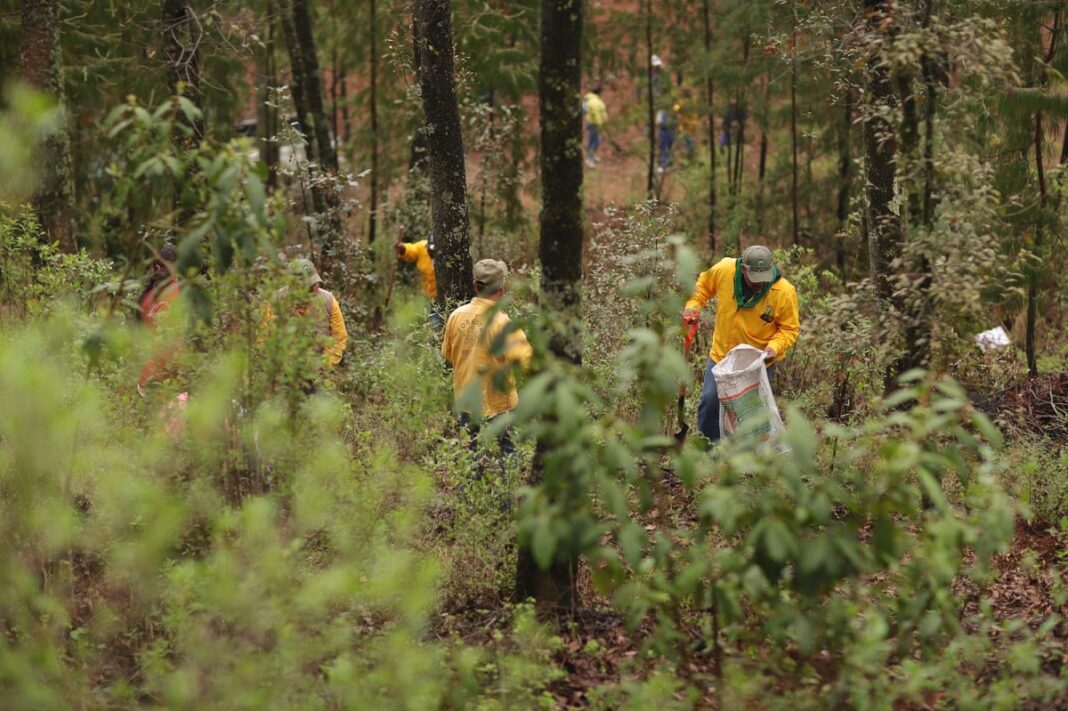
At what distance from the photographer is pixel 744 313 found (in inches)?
326

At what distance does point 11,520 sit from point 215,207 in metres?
1.92

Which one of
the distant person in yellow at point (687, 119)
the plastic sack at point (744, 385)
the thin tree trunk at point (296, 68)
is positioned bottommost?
the plastic sack at point (744, 385)

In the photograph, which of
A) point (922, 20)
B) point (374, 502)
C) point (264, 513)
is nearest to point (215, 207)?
point (264, 513)

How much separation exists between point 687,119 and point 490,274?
15.2 metres

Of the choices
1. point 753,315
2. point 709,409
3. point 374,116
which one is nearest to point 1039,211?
point 753,315

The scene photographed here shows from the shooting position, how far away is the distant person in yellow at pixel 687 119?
755 inches

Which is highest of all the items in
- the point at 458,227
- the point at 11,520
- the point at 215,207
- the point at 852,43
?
the point at 852,43

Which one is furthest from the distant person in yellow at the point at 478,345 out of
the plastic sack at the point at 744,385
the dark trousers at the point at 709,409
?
the dark trousers at the point at 709,409

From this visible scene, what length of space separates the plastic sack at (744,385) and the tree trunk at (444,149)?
254 cm

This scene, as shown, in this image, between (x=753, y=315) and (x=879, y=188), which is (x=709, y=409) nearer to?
(x=753, y=315)

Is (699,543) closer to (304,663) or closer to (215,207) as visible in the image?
(304,663)

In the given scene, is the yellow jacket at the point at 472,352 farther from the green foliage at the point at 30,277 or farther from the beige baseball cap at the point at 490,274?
the green foliage at the point at 30,277

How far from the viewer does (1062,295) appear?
1393cm

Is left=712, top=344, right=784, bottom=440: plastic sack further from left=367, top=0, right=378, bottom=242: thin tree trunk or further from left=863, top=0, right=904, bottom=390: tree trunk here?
left=367, top=0, right=378, bottom=242: thin tree trunk
